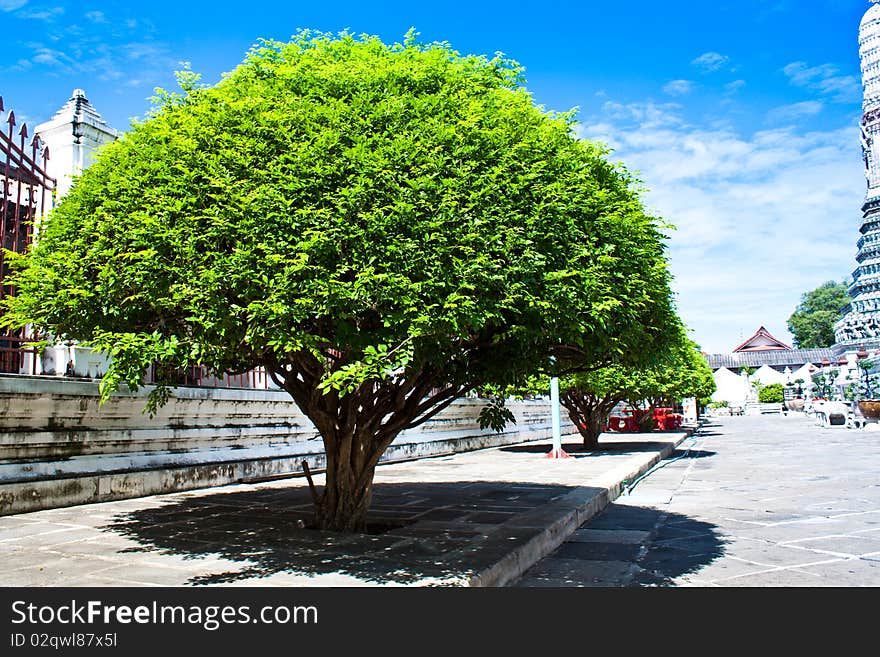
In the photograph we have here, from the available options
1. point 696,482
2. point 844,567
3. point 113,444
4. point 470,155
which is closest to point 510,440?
point 696,482

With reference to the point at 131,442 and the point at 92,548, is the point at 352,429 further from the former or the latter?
the point at 131,442

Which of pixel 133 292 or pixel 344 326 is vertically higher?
pixel 133 292

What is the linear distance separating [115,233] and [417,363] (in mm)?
2676

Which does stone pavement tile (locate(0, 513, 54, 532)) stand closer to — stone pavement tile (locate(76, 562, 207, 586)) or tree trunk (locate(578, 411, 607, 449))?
stone pavement tile (locate(76, 562, 207, 586))

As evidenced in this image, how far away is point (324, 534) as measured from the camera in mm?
6922

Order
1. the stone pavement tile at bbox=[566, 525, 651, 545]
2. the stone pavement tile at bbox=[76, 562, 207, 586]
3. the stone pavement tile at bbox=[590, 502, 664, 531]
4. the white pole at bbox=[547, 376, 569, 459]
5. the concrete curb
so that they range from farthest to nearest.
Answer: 1. the white pole at bbox=[547, 376, 569, 459]
2. the stone pavement tile at bbox=[590, 502, 664, 531]
3. the stone pavement tile at bbox=[566, 525, 651, 545]
4. the concrete curb
5. the stone pavement tile at bbox=[76, 562, 207, 586]

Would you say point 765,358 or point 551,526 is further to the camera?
point 765,358

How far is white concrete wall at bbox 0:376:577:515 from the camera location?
825cm

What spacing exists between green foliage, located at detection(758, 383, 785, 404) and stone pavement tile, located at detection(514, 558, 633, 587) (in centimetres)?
9162

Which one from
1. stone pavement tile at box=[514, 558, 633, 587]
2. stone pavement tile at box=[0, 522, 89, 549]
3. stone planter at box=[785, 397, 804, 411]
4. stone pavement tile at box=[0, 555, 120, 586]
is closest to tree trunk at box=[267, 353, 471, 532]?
stone pavement tile at box=[514, 558, 633, 587]

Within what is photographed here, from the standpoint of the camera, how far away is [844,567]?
20.4 feet

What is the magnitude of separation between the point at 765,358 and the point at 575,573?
117125 millimetres

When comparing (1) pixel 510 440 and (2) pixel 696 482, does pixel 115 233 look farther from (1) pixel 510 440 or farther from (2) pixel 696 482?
(1) pixel 510 440

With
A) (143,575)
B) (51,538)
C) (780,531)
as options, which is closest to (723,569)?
(780,531)
